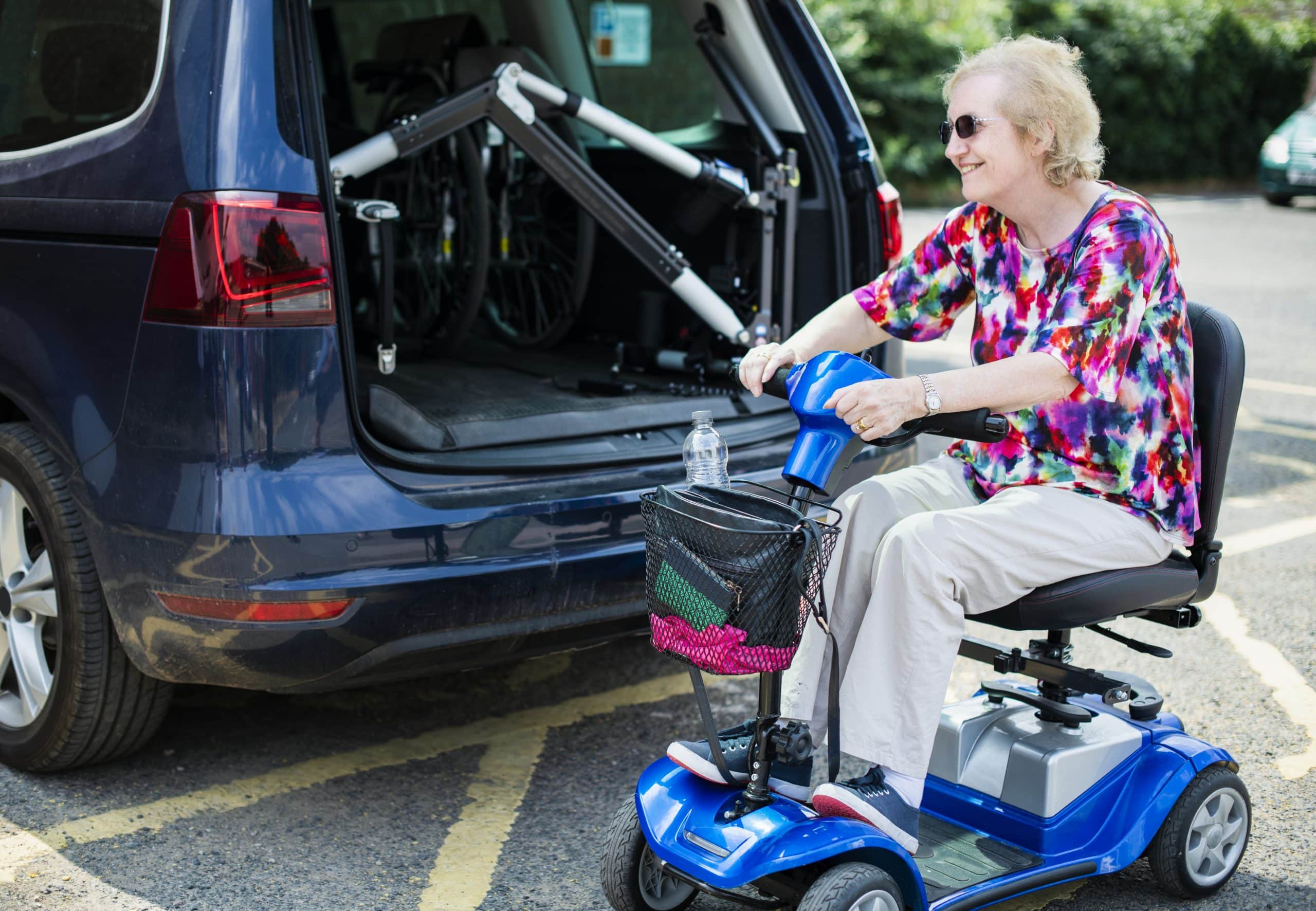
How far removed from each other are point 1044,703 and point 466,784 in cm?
132

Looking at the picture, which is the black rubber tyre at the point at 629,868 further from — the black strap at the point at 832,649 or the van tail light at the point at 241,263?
the van tail light at the point at 241,263

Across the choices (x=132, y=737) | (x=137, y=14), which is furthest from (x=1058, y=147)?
(x=132, y=737)

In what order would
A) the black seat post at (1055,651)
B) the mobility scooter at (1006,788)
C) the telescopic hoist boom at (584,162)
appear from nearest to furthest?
the mobility scooter at (1006,788)
the black seat post at (1055,651)
the telescopic hoist boom at (584,162)

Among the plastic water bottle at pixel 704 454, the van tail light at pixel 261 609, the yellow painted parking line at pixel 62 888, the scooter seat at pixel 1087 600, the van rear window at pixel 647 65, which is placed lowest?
the yellow painted parking line at pixel 62 888

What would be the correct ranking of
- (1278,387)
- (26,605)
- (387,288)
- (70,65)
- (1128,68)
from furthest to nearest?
(1128,68) → (1278,387) → (387,288) → (26,605) → (70,65)

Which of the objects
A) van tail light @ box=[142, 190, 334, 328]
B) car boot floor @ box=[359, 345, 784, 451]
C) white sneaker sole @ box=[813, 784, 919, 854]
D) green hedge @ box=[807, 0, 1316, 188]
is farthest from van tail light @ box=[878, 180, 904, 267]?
green hedge @ box=[807, 0, 1316, 188]

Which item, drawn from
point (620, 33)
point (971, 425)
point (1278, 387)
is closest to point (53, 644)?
point (971, 425)

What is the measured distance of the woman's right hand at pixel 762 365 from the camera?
2607mm

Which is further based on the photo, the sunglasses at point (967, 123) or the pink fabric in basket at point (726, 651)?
the sunglasses at point (967, 123)

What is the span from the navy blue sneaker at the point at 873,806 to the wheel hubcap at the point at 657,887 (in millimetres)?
341

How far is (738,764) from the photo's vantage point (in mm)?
→ 2482

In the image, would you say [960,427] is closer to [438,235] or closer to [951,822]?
[951,822]

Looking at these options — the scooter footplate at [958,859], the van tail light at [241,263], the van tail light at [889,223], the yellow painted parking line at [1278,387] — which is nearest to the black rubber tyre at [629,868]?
the scooter footplate at [958,859]

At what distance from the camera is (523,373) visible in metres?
4.17
